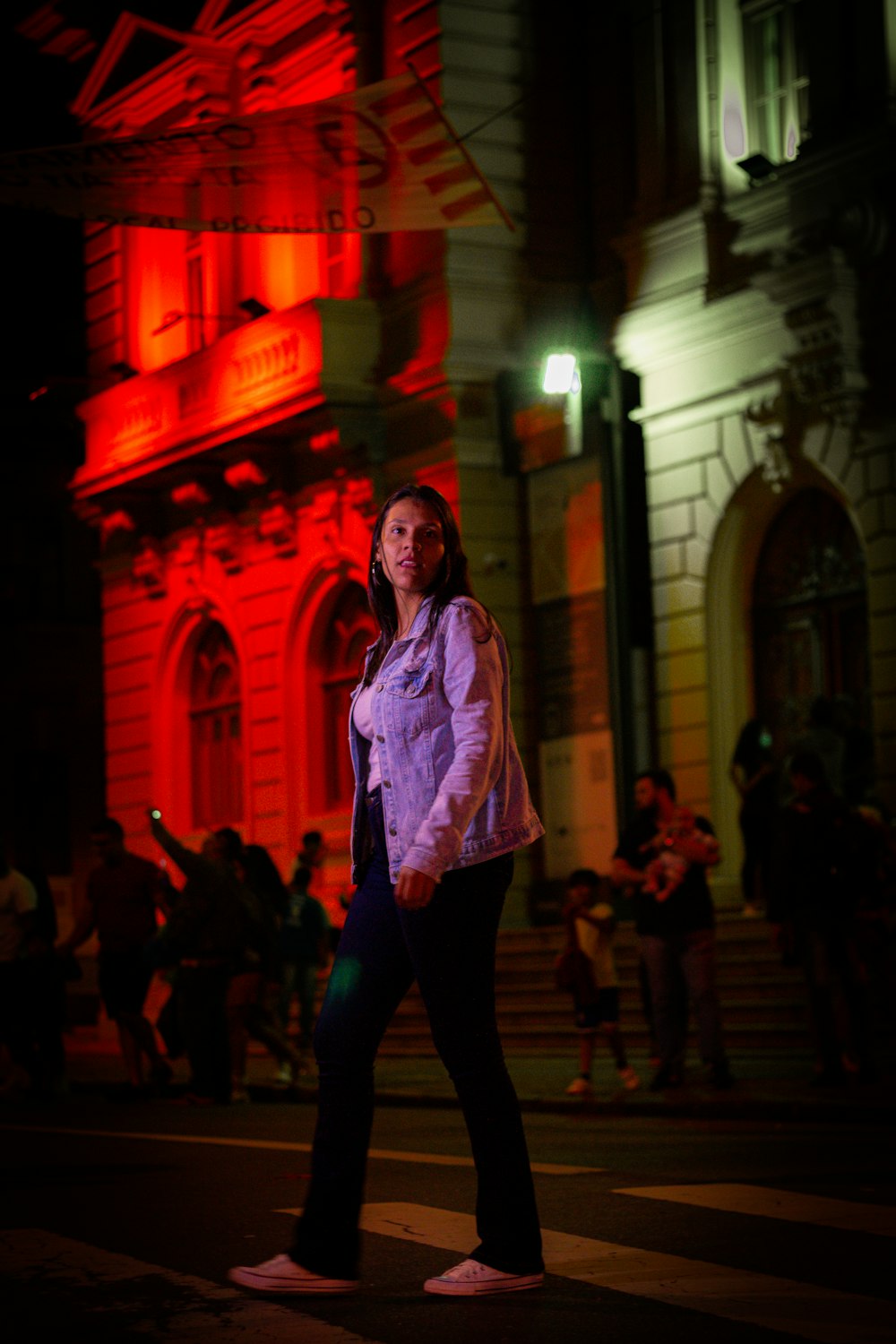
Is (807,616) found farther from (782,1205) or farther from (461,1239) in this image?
(461,1239)

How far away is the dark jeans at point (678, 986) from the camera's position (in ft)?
43.6

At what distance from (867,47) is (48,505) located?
72.7 feet

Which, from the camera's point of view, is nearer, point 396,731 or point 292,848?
point 396,731

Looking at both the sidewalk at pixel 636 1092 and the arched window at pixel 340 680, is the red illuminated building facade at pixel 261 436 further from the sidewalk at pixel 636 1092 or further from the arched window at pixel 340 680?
the sidewalk at pixel 636 1092

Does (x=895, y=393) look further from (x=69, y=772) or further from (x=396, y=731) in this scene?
(x=69, y=772)

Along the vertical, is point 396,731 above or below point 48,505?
below

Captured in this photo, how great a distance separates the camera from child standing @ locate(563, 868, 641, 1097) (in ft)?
44.7

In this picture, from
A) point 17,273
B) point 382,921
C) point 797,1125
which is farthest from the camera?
point 17,273

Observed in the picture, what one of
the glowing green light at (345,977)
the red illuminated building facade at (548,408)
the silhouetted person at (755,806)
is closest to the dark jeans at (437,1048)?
the glowing green light at (345,977)

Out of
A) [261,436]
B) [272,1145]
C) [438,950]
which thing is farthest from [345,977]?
[261,436]

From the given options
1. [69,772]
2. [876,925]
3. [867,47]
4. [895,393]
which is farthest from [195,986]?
[69,772]

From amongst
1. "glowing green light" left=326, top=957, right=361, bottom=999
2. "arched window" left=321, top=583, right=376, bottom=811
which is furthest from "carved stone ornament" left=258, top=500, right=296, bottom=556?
"glowing green light" left=326, top=957, right=361, bottom=999

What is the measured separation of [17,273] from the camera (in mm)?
38031

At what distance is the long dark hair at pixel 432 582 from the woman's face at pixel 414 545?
0.01 m
